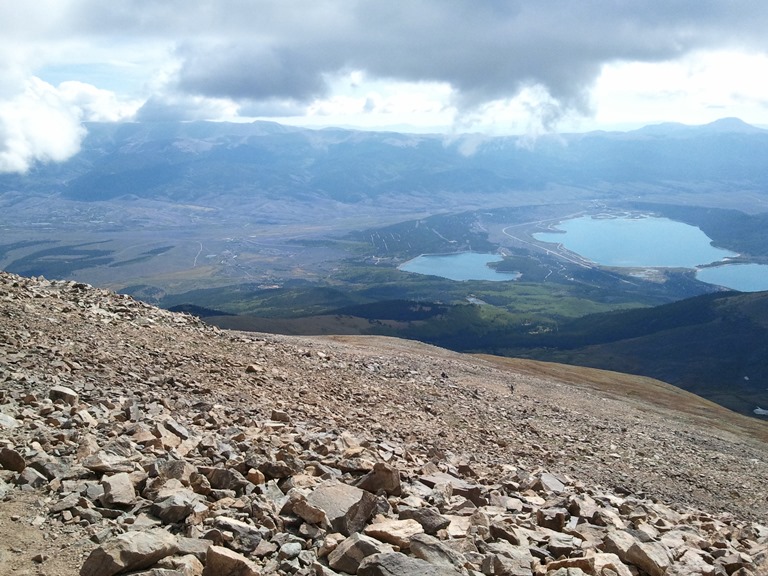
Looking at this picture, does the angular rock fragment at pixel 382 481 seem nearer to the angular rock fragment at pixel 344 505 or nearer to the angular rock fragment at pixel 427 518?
the angular rock fragment at pixel 344 505

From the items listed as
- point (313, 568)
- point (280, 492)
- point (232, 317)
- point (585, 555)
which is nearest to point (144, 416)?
point (280, 492)

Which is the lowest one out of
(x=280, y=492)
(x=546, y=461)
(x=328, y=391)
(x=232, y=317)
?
(x=232, y=317)

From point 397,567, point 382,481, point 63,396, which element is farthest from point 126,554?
point 63,396

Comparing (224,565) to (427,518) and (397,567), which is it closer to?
(397,567)

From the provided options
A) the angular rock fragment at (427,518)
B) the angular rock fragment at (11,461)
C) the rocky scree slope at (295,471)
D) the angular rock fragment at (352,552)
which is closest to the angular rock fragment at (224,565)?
the rocky scree slope at (295,471)

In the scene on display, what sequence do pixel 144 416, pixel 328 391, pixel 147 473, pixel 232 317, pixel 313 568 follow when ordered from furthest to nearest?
pixel 232 317 < pixel 328 391 < pixel 144 416 < pixel 147 473 < pixel 313 568

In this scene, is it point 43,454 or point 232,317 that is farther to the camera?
point 232,317

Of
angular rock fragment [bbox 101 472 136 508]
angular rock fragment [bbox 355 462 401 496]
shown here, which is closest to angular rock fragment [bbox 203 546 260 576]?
angular rock fragment [bbox 101 472 136 508]

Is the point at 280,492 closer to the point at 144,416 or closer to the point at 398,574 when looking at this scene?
the point at 398,574
